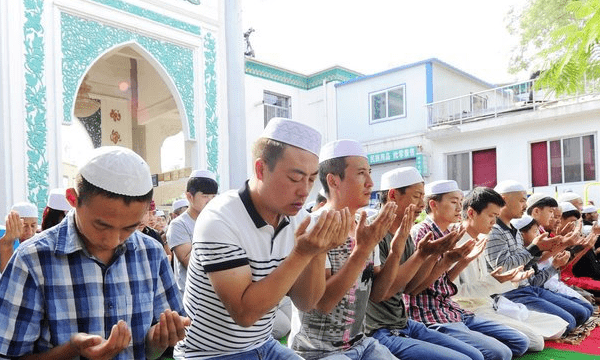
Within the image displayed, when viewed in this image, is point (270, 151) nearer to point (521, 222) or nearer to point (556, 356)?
point (556, 356)

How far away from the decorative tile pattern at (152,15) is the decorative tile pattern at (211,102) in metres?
0.36

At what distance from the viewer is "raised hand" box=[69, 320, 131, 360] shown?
1.42 metres

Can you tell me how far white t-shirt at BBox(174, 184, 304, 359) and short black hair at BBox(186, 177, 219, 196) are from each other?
7.20 feet

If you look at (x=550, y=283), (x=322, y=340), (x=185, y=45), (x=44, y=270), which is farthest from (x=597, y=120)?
(x=44, y=270)

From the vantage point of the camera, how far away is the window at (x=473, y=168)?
43.1 ft

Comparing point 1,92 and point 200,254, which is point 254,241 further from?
point 1,92

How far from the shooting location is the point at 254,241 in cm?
194

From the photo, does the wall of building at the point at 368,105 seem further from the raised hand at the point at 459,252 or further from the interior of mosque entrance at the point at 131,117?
the raised hand at the point at 459,252

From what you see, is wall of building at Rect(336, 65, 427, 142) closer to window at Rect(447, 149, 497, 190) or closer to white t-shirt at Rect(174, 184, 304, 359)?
window at Rect(447, 149, 497, 190)

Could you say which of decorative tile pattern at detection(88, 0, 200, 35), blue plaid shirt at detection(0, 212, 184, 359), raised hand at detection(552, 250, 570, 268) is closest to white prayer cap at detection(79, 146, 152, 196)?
blue plaid shirt at detection(0, 212, 184, 359)

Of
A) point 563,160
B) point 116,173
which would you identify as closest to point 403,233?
point 116,173

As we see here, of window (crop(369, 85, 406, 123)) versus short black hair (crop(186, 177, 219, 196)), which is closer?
short black hair (crop(186, 177, 219, 196))

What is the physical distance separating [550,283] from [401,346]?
119 inches

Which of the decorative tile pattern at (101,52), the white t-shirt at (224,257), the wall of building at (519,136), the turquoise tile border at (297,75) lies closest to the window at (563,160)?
the wall of building at (519,136)
